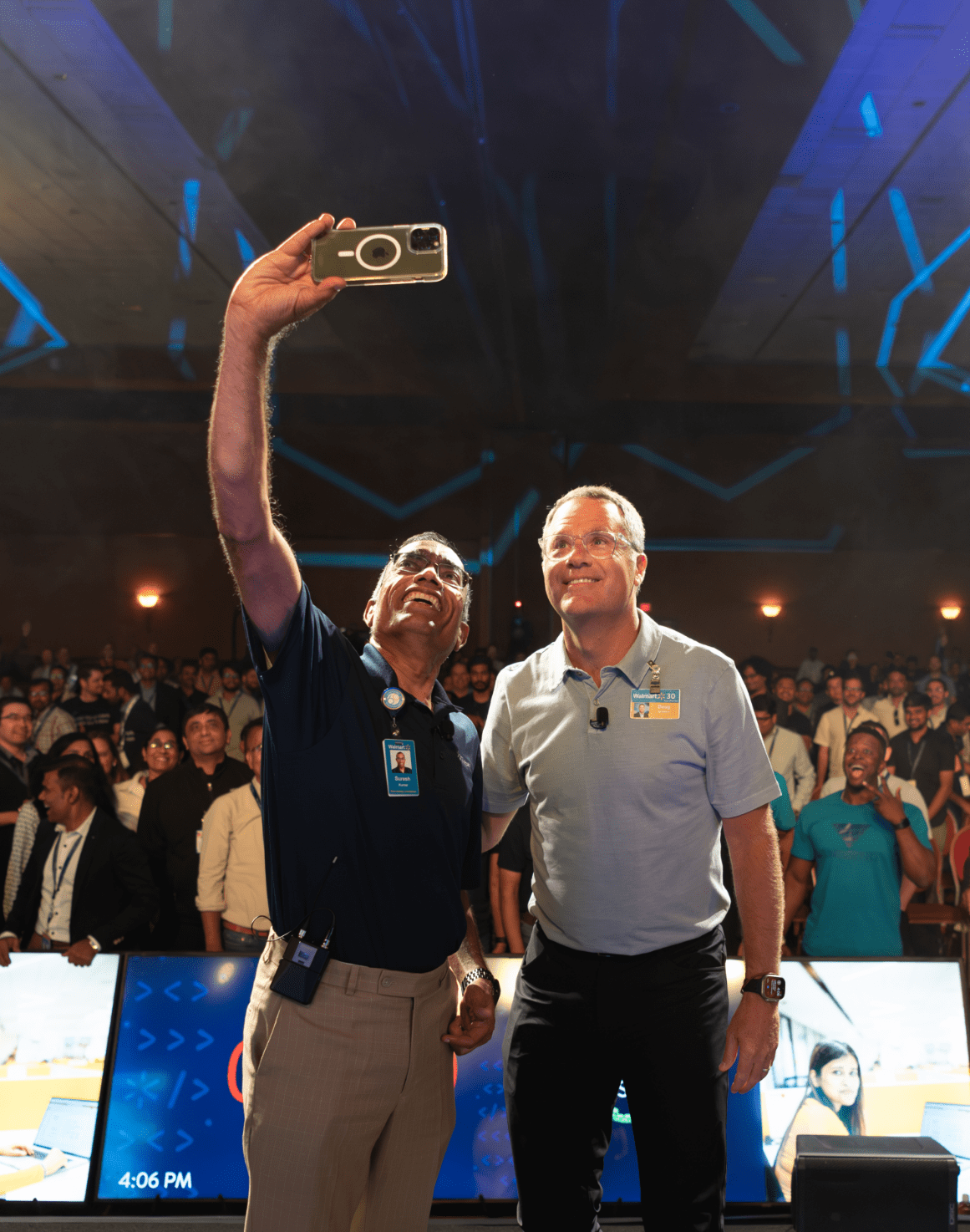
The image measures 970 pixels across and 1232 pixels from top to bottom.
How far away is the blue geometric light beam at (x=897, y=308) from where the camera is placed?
675 cm

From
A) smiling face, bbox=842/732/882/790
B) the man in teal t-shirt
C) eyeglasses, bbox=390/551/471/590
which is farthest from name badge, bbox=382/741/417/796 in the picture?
smiling face, bbox=842/732/882/790

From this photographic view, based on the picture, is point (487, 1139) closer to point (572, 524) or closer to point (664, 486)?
point (572, 524)

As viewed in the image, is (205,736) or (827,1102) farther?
(205,736)

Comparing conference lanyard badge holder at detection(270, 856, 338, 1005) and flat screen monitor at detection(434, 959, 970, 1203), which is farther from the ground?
conference lanyard badge holder at detection(270, 856, 338, 1005)

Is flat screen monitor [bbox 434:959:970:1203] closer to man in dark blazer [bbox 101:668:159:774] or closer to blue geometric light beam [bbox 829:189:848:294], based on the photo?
man in dark blazer [bbox 101:668:159:774]

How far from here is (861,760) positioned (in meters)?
3.51

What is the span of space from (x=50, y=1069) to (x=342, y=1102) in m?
1.79

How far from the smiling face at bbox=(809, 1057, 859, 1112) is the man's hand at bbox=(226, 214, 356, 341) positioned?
2.53m

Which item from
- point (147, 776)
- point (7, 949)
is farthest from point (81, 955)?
point (147, 776)

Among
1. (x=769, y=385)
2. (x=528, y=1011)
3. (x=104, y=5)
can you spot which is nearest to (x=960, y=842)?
(x=528, y=1011)

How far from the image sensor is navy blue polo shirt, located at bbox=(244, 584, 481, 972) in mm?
1365

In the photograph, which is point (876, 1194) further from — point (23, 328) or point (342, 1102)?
point (23, 328)

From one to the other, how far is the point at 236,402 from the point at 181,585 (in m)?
9.64

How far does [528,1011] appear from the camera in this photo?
172cm
